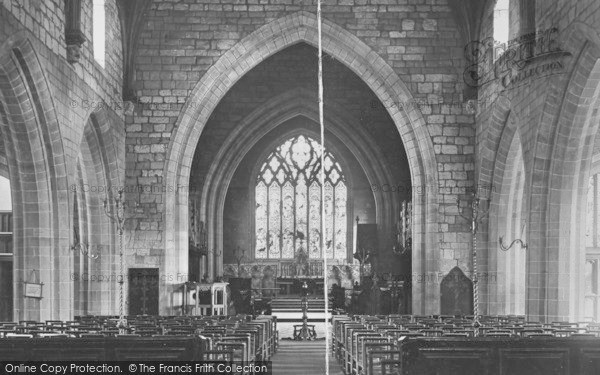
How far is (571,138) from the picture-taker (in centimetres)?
1398

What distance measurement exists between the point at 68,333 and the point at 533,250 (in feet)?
27.7

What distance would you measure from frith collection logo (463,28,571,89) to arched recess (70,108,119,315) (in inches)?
332

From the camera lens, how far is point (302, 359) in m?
13.9

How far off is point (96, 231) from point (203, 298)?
303 cm

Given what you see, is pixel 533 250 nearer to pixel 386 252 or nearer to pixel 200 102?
pixel 200 102

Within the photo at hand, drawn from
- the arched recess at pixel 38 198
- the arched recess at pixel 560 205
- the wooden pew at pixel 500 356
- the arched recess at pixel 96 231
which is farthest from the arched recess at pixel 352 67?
the wooden pew at pixel 500 356

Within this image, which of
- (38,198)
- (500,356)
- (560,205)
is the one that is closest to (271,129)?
(38,198)

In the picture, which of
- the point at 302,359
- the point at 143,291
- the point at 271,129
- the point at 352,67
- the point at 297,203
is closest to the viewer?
the point at 302,359

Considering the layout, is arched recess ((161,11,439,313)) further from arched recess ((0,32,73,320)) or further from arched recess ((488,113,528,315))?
arched recess ((0,32,73,320))

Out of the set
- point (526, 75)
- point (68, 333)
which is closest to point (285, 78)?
point (526, 75)

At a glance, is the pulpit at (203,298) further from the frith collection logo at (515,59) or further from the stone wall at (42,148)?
the frith collection logo at (515,59)

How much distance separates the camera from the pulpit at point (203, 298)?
20.1 metres

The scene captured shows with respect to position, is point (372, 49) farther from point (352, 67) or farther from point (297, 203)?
point (297, 203)

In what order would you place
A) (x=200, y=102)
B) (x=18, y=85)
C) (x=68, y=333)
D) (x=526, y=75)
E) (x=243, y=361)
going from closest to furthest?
1. (x=243, y=361)
2. (x=68, y=333)
3. (x=18, y=85)
4. (x=526, y=75)
5. (x=200, y=102)
